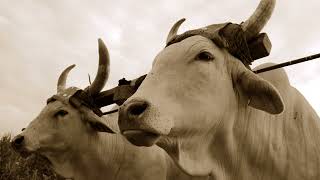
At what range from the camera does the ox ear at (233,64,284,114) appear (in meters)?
3.11

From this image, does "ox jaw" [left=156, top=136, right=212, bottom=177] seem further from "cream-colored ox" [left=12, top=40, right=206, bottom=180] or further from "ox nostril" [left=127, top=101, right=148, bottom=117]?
"cream-colored ox" [left=12, top=40, right=206, bottom=180]

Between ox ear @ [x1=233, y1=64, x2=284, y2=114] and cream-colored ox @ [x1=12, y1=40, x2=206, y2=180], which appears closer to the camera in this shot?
ox ear @ [x1=233, y1=64, x2=284, y2=114]

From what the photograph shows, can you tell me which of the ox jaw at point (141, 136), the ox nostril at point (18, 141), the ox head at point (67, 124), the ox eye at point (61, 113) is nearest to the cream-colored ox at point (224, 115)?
the ox jaw at point (141, 136)

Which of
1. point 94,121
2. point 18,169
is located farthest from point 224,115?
point 18,169

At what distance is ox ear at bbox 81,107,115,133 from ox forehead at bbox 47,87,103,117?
0.20 feet

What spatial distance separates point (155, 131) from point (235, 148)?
943 mm

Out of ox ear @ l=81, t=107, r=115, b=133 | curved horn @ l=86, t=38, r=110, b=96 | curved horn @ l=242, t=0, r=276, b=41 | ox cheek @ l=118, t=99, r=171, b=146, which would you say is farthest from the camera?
curved horn @ l=86, t=38, r=110, b=96

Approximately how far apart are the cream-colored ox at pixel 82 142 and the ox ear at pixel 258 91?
239 centimetres

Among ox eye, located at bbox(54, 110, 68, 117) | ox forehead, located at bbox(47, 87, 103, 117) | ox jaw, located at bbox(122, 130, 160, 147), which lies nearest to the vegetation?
ox forehead, located at bbox(47, 87, 103, 117)

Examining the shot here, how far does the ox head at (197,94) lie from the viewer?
2.68 metres

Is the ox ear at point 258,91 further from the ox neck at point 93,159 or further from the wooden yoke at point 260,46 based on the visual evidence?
the ox neck at point 93,159

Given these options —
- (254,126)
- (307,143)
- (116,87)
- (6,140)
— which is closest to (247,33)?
(254,126)

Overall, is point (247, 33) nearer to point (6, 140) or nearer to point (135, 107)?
point (135, 107)

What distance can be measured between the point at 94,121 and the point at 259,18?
3056mm
